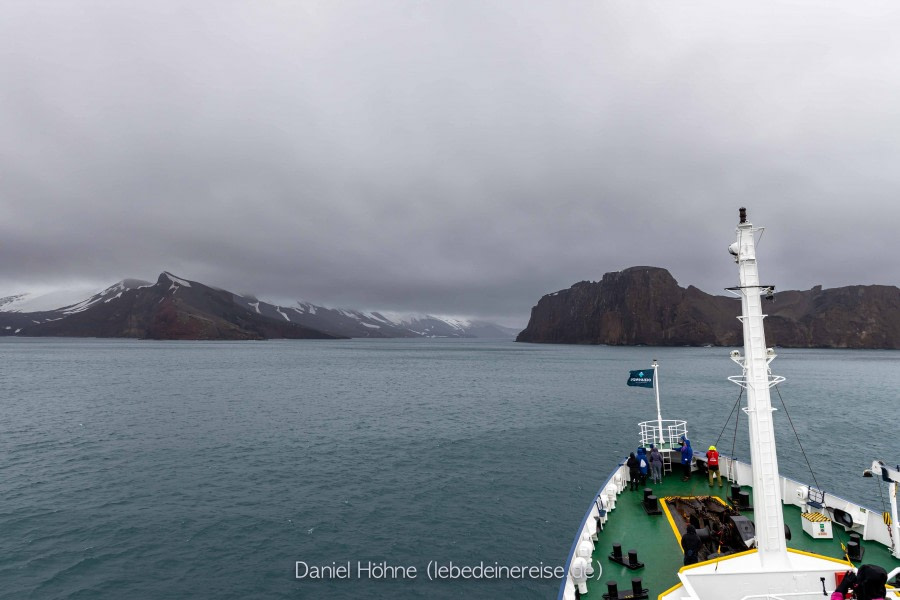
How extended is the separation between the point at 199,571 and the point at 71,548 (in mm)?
7085

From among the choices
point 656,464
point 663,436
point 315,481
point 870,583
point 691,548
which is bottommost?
point 315,481

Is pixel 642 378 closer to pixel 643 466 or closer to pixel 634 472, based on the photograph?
pixel 643 466

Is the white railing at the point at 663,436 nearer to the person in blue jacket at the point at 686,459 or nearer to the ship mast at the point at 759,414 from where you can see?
the person in blue jacket at the point at 686,459

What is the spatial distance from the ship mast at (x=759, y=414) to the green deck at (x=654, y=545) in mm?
2936

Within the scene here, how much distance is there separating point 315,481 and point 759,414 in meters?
27.3

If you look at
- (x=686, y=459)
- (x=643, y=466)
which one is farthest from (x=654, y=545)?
(x=686, y=459)

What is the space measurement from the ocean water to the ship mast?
9108 mm

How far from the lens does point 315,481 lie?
103ft

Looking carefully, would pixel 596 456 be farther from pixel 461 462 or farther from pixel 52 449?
pixel 52 449

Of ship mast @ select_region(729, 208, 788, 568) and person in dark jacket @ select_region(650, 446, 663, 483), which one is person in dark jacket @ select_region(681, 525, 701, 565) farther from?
person in dark jacket @ select_region(650, 446, 663, 483)

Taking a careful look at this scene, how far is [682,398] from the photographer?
77.2 m

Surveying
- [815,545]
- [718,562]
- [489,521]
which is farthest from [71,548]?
[815,545]

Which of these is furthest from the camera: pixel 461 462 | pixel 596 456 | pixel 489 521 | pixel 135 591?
pixel 596 456

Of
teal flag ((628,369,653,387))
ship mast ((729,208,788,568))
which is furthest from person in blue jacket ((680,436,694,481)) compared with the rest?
ship mast ((729,208,788,568))
